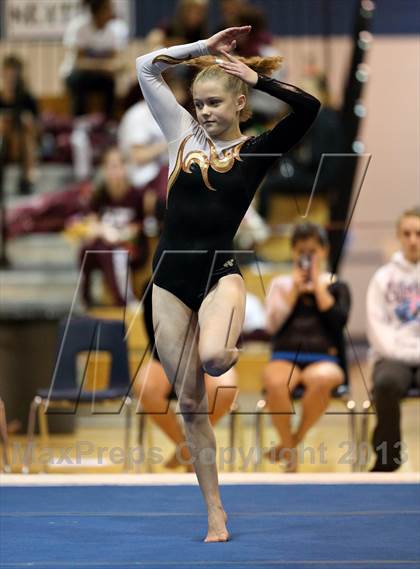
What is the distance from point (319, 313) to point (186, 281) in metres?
2.17

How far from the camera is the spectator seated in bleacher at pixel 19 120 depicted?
923 cm

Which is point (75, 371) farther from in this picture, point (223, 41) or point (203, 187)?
point (223, 41)

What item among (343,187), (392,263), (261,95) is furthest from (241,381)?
(261,95)

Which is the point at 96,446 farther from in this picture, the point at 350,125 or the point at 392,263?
the point at 350,125

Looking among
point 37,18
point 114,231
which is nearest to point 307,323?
point 114,231

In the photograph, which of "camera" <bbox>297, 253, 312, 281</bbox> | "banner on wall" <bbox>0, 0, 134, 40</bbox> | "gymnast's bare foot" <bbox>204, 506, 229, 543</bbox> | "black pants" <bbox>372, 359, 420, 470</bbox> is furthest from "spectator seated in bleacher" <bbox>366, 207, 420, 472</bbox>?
"banner on wall" <bbox>0, 0, 134, 40</bbox>

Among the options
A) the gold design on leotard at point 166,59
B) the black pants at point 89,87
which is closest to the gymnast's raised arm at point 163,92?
the gold design on leotard at point 166,59

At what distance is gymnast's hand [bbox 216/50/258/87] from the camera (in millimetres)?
4109

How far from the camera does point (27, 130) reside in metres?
9.25

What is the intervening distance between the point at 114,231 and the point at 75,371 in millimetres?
1706

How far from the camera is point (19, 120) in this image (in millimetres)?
9156

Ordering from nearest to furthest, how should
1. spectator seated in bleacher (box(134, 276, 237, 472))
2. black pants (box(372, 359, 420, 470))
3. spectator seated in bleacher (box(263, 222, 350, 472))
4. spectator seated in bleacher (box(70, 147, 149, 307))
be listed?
black pants (box(372, 359, 420, 470)), spectator seated in bleacher (box(134, 276, 237, 472)), spectator seated in bleacher (box(263, 222, 350, 472)), spectator seated in bleacher (box(70, 147, 149, 307))

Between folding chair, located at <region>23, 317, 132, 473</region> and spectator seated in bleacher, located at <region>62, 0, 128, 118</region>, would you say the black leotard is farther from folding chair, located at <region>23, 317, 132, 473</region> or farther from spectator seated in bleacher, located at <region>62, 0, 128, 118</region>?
spectator seated in bleacher, located at <region>62, 0, 128, 118</region>

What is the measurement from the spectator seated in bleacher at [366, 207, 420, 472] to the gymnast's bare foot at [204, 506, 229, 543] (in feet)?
6.10
